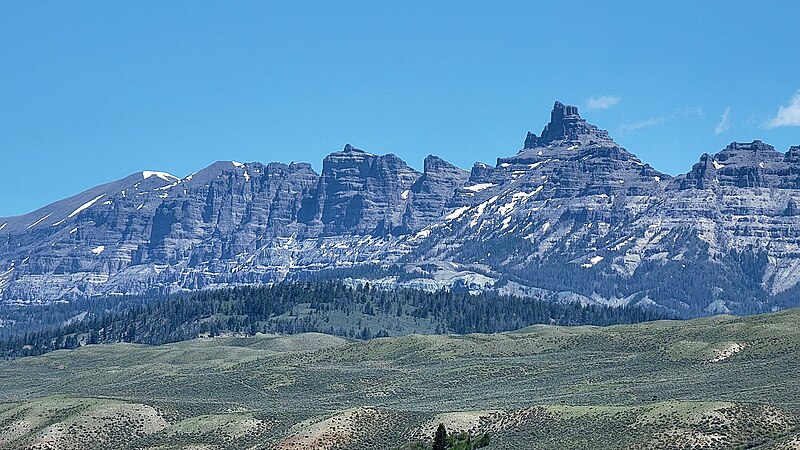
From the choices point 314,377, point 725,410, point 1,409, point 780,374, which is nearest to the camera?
point 725,410

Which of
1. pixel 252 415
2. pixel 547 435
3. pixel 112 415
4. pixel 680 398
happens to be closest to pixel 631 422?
pixel 547 435

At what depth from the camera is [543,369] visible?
18625cm

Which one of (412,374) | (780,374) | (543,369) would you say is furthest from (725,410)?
(412,374)

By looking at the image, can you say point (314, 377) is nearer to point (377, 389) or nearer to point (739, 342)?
point (377, 389)

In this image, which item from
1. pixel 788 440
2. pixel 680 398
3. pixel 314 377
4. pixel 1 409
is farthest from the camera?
pixel 314 377

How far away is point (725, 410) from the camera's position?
115 metres

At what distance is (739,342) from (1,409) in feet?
338

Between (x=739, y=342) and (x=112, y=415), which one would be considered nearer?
(x=112, y=415)

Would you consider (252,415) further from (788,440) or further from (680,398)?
(788,440)

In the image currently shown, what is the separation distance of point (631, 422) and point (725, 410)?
8.90 meters

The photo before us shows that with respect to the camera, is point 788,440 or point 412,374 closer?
point 788,440

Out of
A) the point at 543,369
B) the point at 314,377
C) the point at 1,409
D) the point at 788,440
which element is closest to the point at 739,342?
the point at 543,369

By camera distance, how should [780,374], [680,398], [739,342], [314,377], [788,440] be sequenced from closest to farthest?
[788,440]
[680,398]
[780,374]
[739,342]
[314,377]

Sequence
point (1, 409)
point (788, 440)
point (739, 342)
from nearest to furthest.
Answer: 1. point (788, 440)
2. point (1, 409)
3. point (739, 342)
